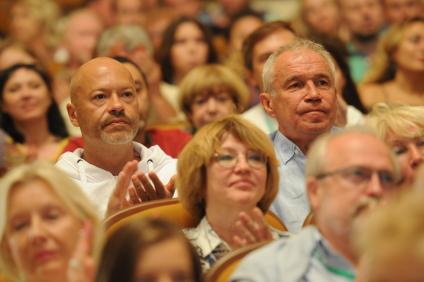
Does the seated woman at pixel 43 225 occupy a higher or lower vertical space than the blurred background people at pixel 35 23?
higher

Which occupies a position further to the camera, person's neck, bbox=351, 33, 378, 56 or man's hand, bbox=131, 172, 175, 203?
person's neck, bbox=351, 33, 378, 56

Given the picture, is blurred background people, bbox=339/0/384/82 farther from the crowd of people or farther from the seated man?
the seated man

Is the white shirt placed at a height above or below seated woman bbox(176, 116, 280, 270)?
below

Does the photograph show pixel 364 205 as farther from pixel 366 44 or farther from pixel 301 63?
pixel 366 44

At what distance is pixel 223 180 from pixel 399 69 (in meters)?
2.69

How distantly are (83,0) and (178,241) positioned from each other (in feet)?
21.1

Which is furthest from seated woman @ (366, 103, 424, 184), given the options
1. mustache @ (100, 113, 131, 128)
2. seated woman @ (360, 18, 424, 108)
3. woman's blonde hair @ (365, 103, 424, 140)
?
seated woman @ (360, 18, 424, 108)

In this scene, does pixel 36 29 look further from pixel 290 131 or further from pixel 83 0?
pixel 290 131

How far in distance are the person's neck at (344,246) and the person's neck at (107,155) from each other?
4.42ft

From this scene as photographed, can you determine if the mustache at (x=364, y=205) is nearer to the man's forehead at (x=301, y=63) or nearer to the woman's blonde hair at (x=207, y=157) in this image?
the woman's blonde hair at (x=207, y=157)

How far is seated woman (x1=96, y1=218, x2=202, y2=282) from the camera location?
266 cm

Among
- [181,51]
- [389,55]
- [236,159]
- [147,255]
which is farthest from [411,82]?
[147,255]

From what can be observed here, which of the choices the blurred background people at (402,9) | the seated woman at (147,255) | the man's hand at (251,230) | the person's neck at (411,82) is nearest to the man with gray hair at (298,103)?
the man's hand at (251,230)

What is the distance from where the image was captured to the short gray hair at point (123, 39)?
583 centimetres
